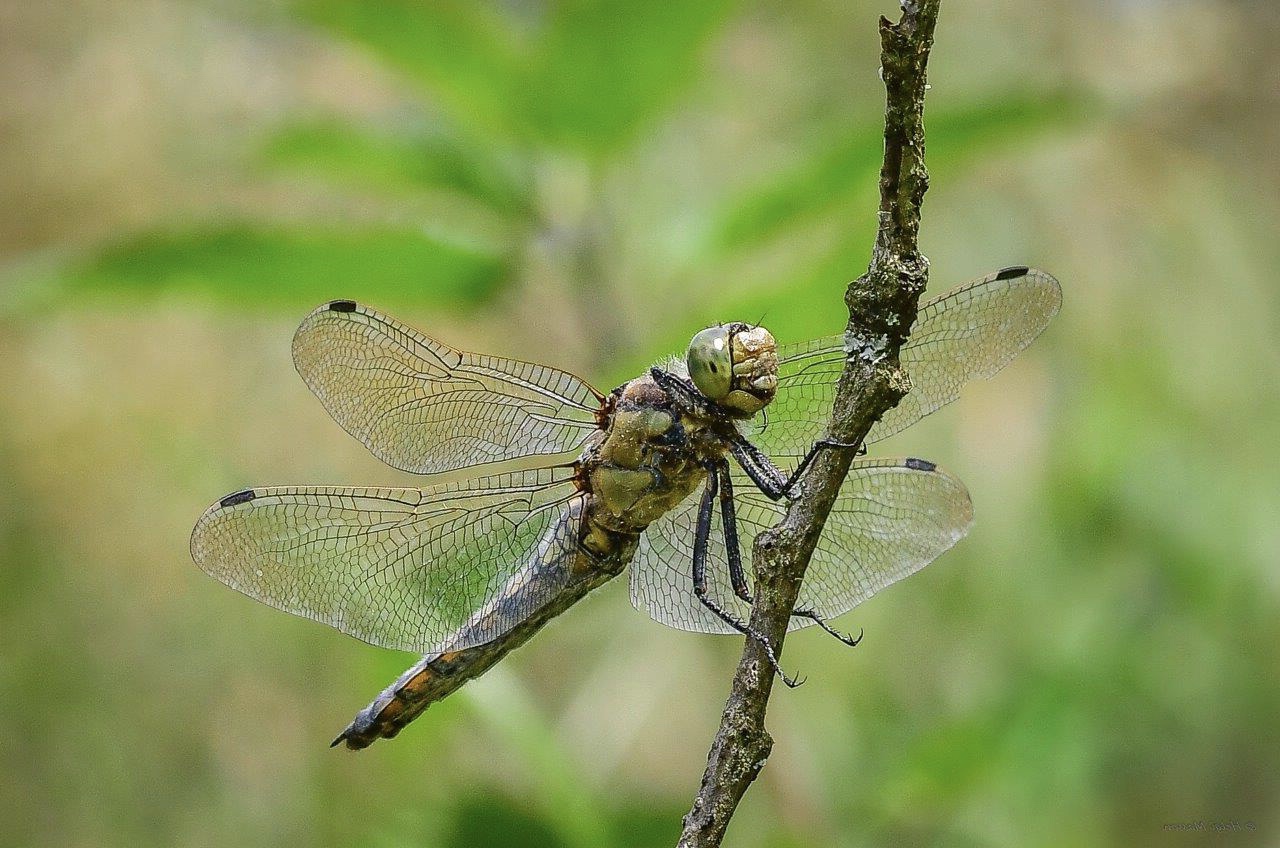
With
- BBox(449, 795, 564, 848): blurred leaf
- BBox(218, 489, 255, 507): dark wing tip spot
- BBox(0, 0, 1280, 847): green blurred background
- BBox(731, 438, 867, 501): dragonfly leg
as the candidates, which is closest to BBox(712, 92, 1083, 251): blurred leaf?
BBox(0, 0, 1280, 847): green blurred background

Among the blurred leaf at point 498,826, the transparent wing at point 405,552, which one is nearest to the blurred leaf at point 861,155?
the transparent wing at point 405,552

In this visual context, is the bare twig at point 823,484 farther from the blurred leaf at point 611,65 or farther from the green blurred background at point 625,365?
the blurred leaf at point 611,65

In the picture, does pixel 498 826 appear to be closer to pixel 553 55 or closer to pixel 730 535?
pixel 730 535

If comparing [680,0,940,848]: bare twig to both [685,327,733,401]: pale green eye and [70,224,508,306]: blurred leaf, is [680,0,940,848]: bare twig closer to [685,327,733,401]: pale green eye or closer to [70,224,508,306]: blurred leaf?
[685,327,733,401]: pale green eye

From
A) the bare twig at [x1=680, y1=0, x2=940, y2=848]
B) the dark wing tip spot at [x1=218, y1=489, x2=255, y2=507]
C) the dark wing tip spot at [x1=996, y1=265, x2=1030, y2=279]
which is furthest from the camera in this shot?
the dark wing tip spot at [x1=218, y1=489, x2=255, y2=507]

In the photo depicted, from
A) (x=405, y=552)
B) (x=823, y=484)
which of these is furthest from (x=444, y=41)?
(x=823, y=484)

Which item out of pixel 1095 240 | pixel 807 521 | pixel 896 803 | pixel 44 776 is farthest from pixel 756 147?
pixel 44 776
